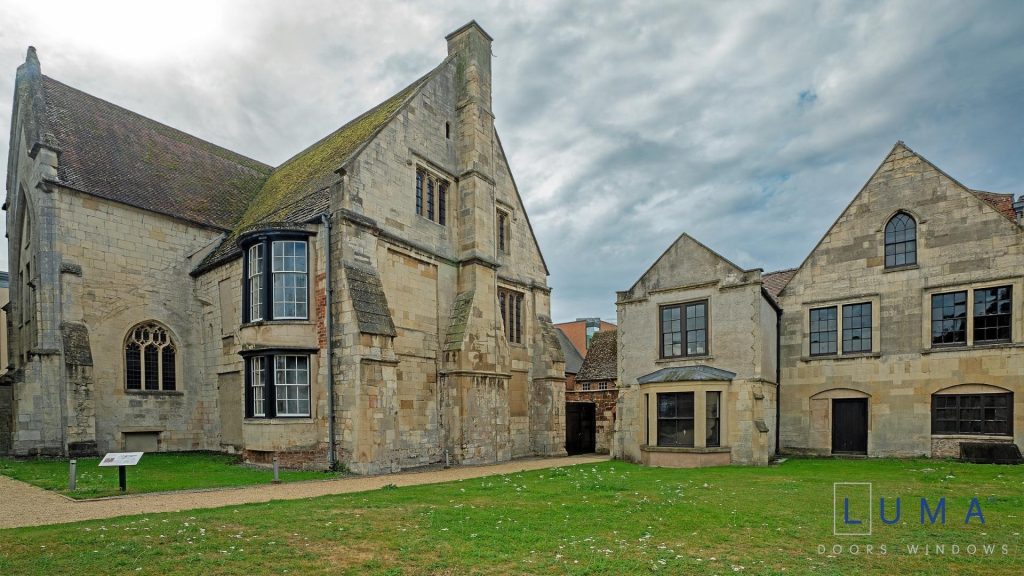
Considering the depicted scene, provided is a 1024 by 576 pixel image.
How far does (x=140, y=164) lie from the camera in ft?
81.5

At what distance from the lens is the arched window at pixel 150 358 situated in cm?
2248

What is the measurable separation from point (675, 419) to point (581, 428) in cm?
1324

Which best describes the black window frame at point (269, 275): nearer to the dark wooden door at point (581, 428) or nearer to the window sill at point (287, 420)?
the window sill at point (287, 420)

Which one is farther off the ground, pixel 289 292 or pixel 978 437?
pixel 289 292

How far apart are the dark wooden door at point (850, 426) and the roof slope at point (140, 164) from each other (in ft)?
86.8

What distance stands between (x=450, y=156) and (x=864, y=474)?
18.1 meters

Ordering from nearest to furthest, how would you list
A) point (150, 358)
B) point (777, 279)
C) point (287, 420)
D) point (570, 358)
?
point (287, 420) → point (150, 358) → point (777, 279) → point (570, 358)

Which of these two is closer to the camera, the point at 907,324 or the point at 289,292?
the point at 289,292

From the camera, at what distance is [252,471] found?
17.2 m

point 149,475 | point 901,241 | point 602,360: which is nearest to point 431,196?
point 149,475

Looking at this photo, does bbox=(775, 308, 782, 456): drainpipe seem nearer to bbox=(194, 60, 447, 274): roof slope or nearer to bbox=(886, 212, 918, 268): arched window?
bbox=(886, 212, 918, 268): arched window

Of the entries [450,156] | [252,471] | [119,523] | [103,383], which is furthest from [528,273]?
[119,523]

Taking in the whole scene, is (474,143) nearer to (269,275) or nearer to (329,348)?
(269,275)

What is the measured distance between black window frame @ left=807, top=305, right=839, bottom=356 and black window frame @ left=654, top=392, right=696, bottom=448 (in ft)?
19.4
